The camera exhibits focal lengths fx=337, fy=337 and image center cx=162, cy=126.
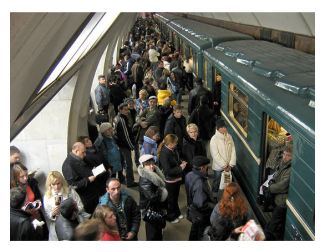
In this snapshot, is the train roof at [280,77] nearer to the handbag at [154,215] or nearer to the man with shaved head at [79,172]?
the handbag at [154,215]

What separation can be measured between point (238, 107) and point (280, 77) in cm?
165

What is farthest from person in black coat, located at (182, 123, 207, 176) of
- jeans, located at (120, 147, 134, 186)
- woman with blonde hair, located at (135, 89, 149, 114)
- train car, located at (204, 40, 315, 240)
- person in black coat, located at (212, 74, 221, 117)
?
person in black coat, located at (212, 74, 221, 117)

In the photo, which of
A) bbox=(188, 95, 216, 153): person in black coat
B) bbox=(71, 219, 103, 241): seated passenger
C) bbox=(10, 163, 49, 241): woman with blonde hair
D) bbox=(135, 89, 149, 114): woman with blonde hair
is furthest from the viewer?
bbox=(135, 89, 149, 114): woman with blonde hair

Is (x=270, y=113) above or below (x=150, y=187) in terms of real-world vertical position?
above

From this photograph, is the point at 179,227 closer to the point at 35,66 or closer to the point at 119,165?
the point at 119,165

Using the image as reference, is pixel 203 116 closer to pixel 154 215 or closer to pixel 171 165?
pixel 171 165

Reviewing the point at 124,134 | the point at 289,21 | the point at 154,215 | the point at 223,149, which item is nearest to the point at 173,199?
the point at 223,149

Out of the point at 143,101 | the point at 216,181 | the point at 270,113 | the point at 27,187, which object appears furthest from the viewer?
the point at 143,101

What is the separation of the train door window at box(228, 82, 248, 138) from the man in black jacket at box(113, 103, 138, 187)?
1.98 m

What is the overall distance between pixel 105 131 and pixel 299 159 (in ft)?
10.6

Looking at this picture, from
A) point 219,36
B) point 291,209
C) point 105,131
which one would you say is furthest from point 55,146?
point 219,36

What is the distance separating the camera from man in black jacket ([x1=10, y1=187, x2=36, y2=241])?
3244mm

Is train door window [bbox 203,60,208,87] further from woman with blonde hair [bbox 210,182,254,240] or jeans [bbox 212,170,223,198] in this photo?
woman with blonde hair [bbox 210,182,254,240]

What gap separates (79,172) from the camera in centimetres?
464
